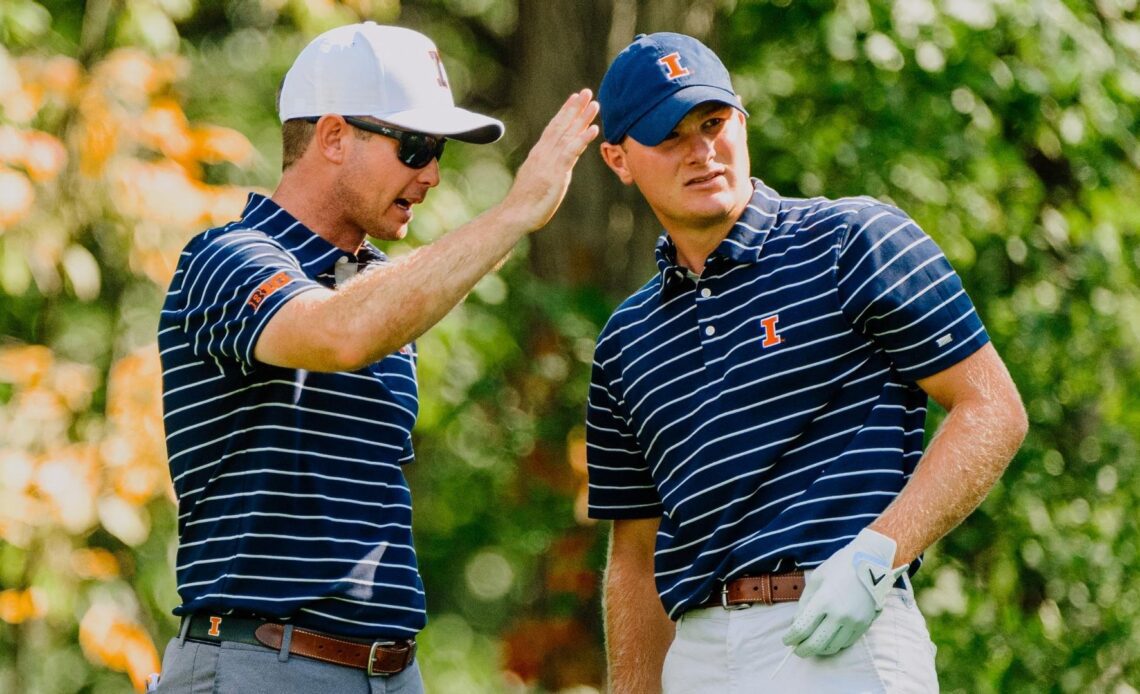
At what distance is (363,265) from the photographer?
3514 millimetres

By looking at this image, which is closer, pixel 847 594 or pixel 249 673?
pixel 847 594

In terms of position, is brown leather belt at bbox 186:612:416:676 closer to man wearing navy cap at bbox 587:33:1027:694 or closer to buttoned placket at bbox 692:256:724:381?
man wearing navy cap at bbox 587:33:1027:694

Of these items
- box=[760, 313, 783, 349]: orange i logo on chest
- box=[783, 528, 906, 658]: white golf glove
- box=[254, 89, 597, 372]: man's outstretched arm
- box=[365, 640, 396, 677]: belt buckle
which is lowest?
box=[783, 528, 906, 658]: white golf glove

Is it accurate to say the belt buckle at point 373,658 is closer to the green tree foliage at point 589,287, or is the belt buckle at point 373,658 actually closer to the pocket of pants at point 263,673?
the pocket of pants at point 263,673

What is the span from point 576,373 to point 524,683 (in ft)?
5.29

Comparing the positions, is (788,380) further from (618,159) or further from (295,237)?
(295,237)

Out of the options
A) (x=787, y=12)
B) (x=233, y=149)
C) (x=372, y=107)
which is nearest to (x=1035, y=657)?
(x=787, y=12)

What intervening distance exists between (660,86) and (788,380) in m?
0.74

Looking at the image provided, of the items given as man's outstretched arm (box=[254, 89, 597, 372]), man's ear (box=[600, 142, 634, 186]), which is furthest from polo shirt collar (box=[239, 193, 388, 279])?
man's ear (box=[600, 142, 634, 186])

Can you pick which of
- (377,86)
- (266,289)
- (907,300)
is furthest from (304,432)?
(907,300)

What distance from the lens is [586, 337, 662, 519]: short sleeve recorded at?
3715 mm

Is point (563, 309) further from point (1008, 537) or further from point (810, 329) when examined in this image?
point (810, 329)

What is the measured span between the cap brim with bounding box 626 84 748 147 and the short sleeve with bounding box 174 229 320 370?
82 centimetres

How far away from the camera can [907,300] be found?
10.1 feet
